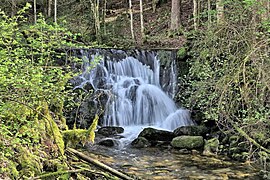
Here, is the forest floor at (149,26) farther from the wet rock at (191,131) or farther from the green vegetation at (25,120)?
the green vegetation at (25,120)

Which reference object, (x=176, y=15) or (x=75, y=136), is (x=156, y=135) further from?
(x=176, y=15)

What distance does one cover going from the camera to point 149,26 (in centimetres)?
2072

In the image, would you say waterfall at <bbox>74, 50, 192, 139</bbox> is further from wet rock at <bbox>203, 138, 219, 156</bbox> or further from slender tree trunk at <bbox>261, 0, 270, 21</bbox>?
slender tree trunk at <bbox>261, 0, 270, 21</bbox>

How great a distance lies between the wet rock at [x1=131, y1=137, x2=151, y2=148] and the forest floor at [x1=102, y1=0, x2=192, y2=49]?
23.4 feet

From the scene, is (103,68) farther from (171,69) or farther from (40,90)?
(40,90)

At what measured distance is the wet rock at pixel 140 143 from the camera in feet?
30.7

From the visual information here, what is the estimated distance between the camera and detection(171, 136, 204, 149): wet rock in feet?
28.8

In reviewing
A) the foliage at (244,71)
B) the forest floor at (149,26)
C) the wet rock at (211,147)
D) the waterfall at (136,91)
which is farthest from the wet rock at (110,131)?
the forest floor at (149,26)

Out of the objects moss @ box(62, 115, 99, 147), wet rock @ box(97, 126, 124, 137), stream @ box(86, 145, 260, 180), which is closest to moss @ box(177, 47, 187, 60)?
wet rock @ box(97, 126, 124, 137)

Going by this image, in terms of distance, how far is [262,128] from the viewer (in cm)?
666

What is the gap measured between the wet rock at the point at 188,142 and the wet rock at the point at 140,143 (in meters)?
0.71

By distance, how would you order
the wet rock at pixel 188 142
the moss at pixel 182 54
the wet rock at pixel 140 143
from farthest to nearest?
the moss at pixel 182 54 → the wet rock at pixel 140 143 → the wet rock at pixel 188 142

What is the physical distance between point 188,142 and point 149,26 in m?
12.8

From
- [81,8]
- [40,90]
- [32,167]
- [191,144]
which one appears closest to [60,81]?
[40,90]
